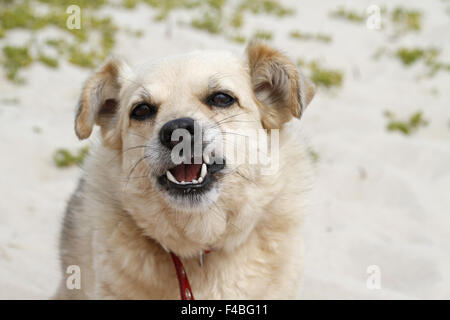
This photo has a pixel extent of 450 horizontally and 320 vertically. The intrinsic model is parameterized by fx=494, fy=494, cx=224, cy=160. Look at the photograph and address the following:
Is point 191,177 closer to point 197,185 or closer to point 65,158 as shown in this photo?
point 197,185

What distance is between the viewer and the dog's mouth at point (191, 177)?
8.67ft

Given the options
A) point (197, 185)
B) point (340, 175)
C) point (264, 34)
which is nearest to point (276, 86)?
point (197, 185)

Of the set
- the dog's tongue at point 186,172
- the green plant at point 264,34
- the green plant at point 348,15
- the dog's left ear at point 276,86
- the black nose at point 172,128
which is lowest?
the dog's tongue at point 186,172

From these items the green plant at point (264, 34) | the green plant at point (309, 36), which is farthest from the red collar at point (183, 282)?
the green plant at point (309, 36)

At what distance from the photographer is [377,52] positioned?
793 cm

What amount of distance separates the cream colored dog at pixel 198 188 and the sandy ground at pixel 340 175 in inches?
24.5

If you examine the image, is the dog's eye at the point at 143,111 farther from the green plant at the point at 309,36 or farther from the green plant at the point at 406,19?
the green plant at the point at 406,19

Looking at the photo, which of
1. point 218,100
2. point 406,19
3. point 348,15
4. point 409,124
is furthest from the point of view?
point 348,15

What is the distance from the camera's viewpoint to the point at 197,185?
2.64 metres

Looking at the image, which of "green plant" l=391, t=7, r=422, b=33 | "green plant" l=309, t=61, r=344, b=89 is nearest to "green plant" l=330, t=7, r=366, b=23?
"green plant" l=391, t=7, r=422, b=33

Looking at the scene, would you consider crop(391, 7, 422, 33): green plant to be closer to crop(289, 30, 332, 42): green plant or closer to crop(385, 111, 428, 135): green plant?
crop(289, 30, 332, 42): green plant

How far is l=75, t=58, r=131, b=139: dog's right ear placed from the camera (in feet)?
9.85

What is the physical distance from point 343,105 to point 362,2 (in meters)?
4.62

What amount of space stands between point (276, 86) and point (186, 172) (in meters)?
0.79
